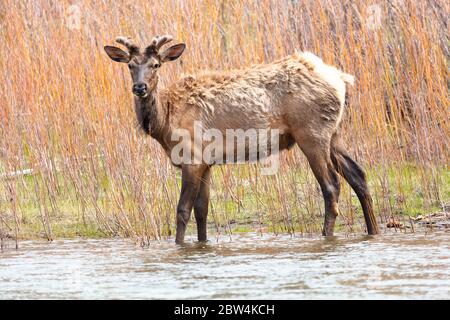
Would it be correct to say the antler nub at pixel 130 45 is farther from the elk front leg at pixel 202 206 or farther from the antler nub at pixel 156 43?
the elk front leg at pixel 202 206

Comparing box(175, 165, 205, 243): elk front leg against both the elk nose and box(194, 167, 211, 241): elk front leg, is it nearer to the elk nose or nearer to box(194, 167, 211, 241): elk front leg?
box(194, 167, 211, 241): elk front leg

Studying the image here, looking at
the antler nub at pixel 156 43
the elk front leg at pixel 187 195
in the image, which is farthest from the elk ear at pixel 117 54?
the elk front leg at pixel 187 195

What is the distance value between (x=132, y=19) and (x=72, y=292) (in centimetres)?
430

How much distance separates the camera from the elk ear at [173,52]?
9.77 meters

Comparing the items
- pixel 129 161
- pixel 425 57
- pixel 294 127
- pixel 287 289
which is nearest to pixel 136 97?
pixel 129 161

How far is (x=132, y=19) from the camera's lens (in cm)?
1063

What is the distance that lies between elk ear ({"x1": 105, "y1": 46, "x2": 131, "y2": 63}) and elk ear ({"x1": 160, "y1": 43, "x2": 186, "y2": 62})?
0.34 m

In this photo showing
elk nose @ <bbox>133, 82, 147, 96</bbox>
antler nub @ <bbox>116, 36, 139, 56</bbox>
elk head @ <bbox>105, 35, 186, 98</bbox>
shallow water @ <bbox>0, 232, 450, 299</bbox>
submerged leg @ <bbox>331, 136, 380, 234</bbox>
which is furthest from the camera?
submerged leg @ <bbox>331, 136, 380, 234</bbox>

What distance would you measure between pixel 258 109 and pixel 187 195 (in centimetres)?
108

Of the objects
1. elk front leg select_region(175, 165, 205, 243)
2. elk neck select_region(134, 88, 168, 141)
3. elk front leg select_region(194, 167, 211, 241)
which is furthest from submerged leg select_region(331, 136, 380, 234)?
elk neck select_region(134, 88, 168, 141)

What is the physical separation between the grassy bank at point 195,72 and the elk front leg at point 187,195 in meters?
0.35

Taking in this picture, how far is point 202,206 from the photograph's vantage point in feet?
32.6

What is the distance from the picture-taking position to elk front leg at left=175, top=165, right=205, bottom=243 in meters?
9.63

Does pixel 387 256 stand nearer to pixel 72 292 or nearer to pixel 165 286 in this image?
pixel 165 286
